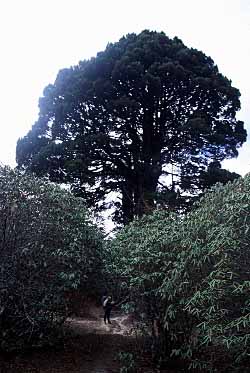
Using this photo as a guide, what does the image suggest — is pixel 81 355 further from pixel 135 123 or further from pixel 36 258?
pixel 135 123

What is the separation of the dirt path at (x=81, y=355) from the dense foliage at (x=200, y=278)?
1171 millimetres

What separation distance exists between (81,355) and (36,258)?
237 cm

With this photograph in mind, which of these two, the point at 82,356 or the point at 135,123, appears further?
the point at 135,123

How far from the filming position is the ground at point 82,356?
755cm

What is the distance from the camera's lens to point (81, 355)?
851cm

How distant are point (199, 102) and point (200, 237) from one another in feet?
48.4

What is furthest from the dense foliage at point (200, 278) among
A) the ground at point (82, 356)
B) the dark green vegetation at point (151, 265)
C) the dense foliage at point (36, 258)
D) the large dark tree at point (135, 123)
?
the large dark tree at point (135, 123)

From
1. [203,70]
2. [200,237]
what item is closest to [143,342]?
[200,237]

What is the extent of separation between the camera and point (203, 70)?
799 inches

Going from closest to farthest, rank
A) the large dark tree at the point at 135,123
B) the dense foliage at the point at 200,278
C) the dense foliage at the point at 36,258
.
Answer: the dense foliage at the point at 200,278
the dense foliage at the point at 36,258
the large dark tree at the point at 135,123

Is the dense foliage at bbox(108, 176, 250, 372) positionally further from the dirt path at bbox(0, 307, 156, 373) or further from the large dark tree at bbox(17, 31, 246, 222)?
the large dark tree at bbox(17, 31, 246, 222)

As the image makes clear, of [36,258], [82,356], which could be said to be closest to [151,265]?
[36,258]

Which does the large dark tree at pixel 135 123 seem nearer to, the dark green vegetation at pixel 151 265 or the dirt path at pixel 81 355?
the dark green vegetation at pixel 151 265

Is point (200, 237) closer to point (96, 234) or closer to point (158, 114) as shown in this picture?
point (96, 234)
